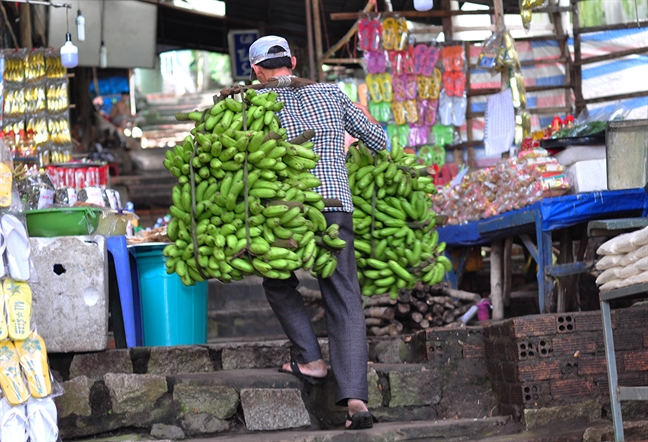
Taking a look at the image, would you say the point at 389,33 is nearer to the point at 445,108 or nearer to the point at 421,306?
the point at 445,108

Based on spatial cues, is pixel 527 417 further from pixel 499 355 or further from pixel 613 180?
pixel 613 180

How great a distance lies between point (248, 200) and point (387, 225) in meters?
0.86

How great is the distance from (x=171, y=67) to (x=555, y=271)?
21.7m

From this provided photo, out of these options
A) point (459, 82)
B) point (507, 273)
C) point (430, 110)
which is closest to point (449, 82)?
point (459, 82)

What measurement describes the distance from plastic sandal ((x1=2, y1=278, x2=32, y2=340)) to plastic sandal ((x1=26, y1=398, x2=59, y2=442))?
27cm

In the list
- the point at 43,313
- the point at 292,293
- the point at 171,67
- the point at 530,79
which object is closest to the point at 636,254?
the point at 292,293

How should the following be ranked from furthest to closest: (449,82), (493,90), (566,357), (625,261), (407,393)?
(493,90) → (449,82) → (407,393) → (566,357) → (625,261)

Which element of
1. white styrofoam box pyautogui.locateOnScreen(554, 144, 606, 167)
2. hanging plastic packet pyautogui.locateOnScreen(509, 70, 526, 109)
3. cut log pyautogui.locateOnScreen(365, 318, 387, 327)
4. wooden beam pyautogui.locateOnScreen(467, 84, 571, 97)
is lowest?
cut log pyautogui.locateOnScreen(365, 318, 387, 327)

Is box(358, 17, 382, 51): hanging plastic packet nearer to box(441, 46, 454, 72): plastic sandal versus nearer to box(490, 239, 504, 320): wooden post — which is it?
box(441, 46, 454, 72): plastic sandal

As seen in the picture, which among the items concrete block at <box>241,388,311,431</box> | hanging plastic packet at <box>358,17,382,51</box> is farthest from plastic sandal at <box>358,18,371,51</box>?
concrete block at <box>241,388,311,431</box>

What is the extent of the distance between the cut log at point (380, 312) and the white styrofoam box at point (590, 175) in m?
1.38

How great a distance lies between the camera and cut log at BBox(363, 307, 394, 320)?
18.4ft

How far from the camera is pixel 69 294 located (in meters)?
4.50

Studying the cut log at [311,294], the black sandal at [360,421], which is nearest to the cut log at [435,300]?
the cut log at [311,294]
